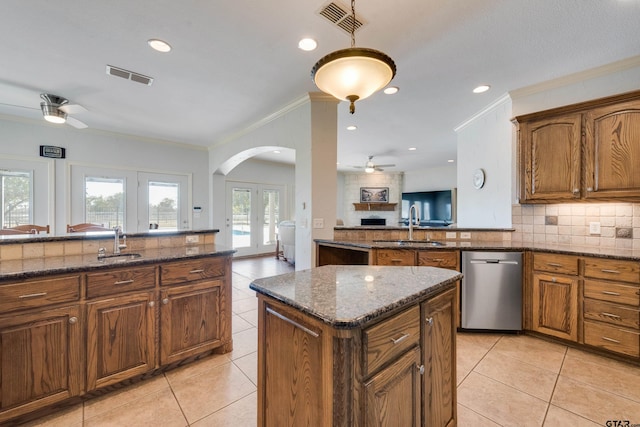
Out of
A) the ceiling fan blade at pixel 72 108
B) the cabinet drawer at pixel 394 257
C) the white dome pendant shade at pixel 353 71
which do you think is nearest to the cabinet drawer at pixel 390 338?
the white dome pendant shade at pixel 353 71

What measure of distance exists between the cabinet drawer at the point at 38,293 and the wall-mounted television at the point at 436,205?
22.6 ft

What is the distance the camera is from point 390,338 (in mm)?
1022

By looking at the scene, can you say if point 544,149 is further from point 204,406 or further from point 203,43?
point 204,406

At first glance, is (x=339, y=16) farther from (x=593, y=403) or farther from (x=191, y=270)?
(x=593, y=403)

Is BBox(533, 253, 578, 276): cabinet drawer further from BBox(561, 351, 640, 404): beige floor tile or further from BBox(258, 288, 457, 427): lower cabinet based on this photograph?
BBox(258, 288, 457, 427): lower cabinet

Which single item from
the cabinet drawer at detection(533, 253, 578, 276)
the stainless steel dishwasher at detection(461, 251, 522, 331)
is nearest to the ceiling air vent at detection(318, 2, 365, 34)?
the stainless steel dishwasher at detection(461, 251, 522, 331)

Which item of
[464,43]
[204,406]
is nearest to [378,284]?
[204,406]

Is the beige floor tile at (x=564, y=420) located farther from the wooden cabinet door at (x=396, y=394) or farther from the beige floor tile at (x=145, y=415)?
the beige floor tile at (x=145, y=415)

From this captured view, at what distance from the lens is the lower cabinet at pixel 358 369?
90cm

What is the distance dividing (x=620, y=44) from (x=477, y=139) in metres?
1.65

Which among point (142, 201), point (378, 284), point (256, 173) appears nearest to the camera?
point (378, 284)

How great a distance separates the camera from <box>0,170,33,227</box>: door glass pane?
3.94 metres

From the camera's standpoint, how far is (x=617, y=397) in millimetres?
1796

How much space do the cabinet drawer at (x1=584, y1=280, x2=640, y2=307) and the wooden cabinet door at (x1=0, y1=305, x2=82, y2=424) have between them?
12.9ft
